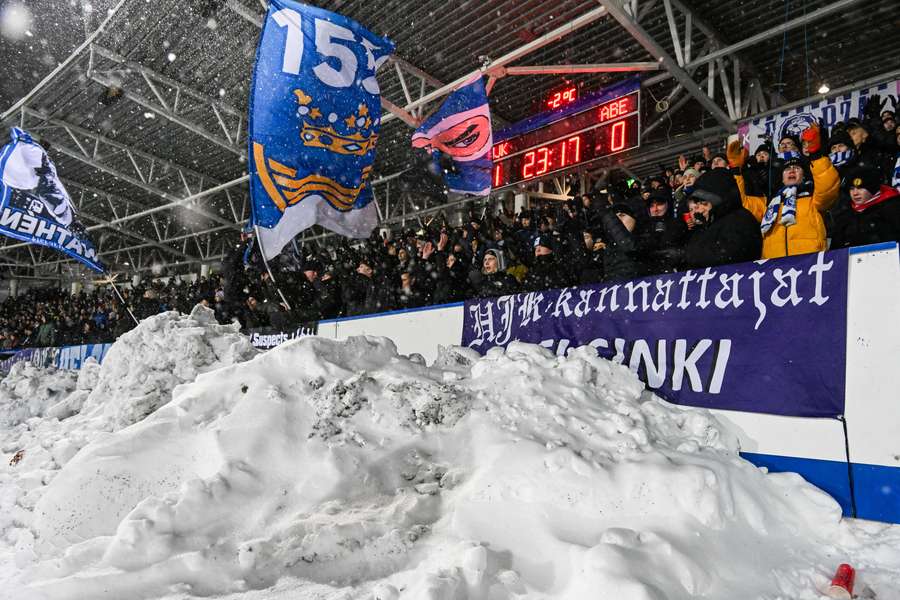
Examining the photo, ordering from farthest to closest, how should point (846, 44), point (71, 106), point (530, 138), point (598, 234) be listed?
point (71, 106) < point (530, 138) < point (846, 44) < point (598, 234)

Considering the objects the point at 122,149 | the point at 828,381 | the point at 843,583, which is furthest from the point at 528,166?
the point at 122,149

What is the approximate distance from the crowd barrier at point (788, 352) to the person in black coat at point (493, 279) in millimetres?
1302

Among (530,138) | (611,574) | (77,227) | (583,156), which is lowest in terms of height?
(611,574)

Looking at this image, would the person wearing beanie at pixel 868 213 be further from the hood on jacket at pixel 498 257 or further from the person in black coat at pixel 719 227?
the hood on jacket at pixel 498 257

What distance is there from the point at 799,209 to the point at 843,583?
2.65 meters

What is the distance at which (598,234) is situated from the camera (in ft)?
16.1

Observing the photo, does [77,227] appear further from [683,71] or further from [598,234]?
[683,71]

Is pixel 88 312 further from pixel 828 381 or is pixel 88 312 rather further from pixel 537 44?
pixel 828 381

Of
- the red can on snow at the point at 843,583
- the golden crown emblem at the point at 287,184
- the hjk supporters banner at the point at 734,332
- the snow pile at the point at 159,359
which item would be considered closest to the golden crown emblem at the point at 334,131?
the golden crown emblem at the point at 287,184

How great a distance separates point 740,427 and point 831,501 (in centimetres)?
59

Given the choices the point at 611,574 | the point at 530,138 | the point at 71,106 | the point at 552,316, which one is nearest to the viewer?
the point at 611,574

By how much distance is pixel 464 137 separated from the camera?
798cm

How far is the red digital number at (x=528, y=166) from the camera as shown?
8.65 m

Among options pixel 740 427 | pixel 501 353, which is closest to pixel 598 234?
pixel 501 353
